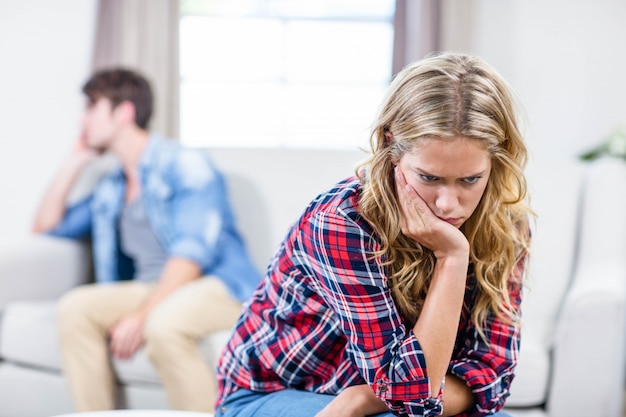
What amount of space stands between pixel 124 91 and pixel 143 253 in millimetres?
518

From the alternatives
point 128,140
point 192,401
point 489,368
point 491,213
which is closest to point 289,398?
point 489,368

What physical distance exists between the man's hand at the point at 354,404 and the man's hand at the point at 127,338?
0.98 metres

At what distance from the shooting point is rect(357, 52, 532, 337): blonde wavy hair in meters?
0.99

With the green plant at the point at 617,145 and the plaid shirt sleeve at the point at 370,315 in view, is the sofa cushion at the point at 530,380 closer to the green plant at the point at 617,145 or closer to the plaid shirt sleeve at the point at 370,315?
the plaid shirt sleeve at the point at 370,315

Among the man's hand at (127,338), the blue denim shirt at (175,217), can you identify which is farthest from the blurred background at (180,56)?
the man's hand at (127,338)

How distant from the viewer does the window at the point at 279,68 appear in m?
4.18

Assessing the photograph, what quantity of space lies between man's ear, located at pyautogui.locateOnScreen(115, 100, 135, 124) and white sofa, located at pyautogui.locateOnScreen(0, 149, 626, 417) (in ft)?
0.90

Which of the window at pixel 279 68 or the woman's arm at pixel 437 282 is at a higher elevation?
the window at pixel 279 68

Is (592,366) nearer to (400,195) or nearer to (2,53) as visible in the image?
(400,195)

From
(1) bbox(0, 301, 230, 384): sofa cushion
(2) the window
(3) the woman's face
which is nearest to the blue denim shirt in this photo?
(1) bbox(0, 301, 230, 384): sofa cushion

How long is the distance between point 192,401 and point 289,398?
792 mm

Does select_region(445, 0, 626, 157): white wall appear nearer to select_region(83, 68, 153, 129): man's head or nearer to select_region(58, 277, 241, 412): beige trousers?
select_region(83, 68, 153, 129): man's head

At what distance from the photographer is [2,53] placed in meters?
3.82

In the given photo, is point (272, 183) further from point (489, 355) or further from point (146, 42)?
point (146, 42)
